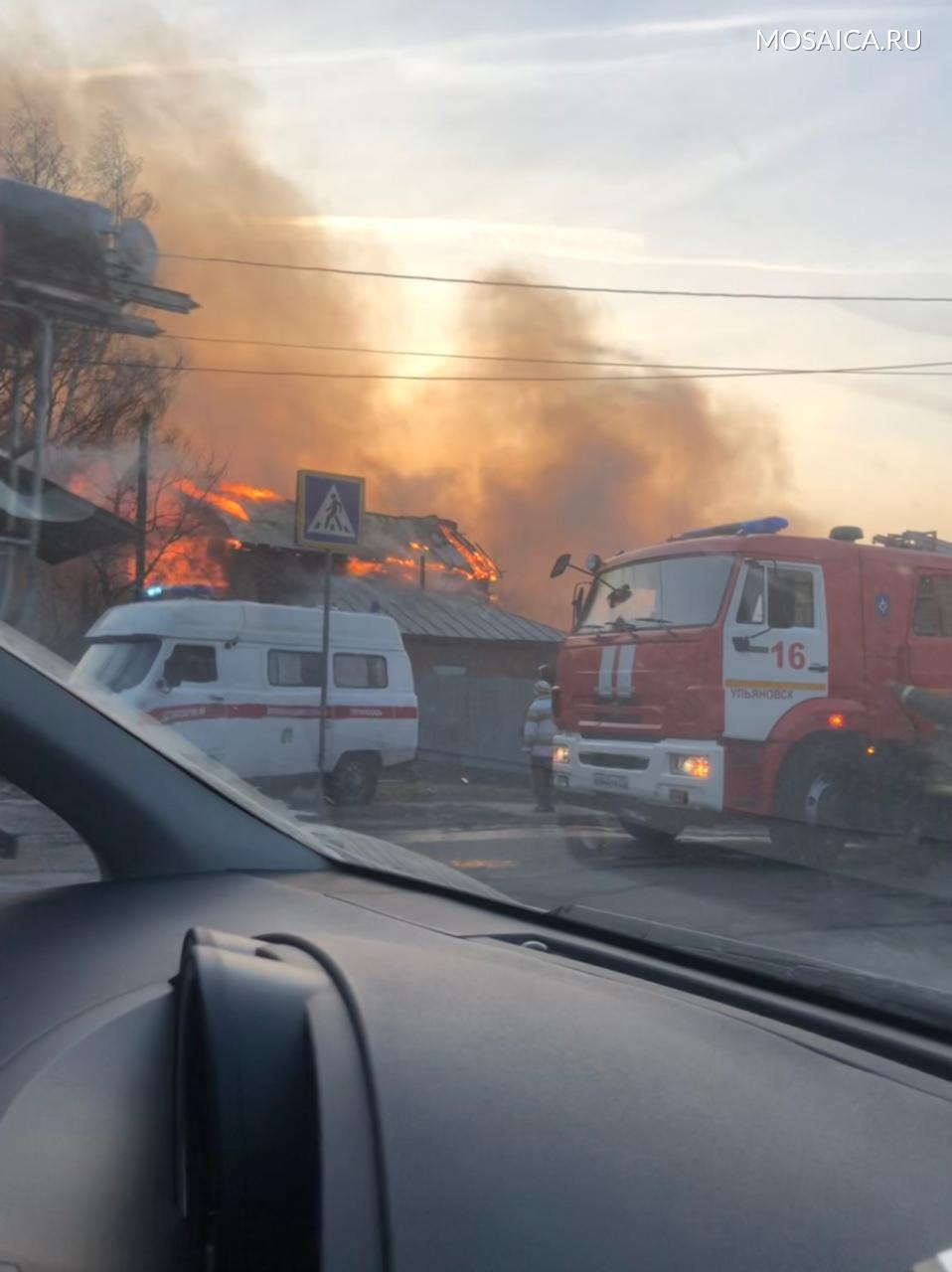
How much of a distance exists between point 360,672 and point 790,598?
8.25ft

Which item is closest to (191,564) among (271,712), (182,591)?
(182,591)

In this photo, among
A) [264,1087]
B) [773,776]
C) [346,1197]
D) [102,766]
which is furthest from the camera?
[773,776]

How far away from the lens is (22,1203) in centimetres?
135

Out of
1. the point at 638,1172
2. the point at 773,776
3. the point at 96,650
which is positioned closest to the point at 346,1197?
the point at 638,1172

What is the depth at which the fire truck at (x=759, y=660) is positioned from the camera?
5.45m

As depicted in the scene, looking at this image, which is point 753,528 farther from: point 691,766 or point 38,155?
point 38,155

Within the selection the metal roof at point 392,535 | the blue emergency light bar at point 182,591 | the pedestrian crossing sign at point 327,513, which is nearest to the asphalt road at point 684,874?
the pedestrian crossing sign at point 327,513

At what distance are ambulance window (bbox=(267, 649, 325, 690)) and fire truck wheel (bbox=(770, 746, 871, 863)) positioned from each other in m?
2.28

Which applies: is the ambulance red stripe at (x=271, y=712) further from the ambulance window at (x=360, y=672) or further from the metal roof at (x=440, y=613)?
the metal roof at (x=440, y=613)

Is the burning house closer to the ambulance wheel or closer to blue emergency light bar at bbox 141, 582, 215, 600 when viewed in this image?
blue emergency light bar at bbox 141, 582, 215, 600

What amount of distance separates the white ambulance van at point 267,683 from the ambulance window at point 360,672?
11 mm

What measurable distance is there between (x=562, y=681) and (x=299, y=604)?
157cm

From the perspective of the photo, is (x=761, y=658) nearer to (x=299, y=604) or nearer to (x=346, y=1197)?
(x=299, y=604)

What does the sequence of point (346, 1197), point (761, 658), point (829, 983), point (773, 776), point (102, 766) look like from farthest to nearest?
1. point (761, 658)
2. point (773, 776)
3. point (102, 766)
4. point (829, 983)
5. point (346, 1197)
